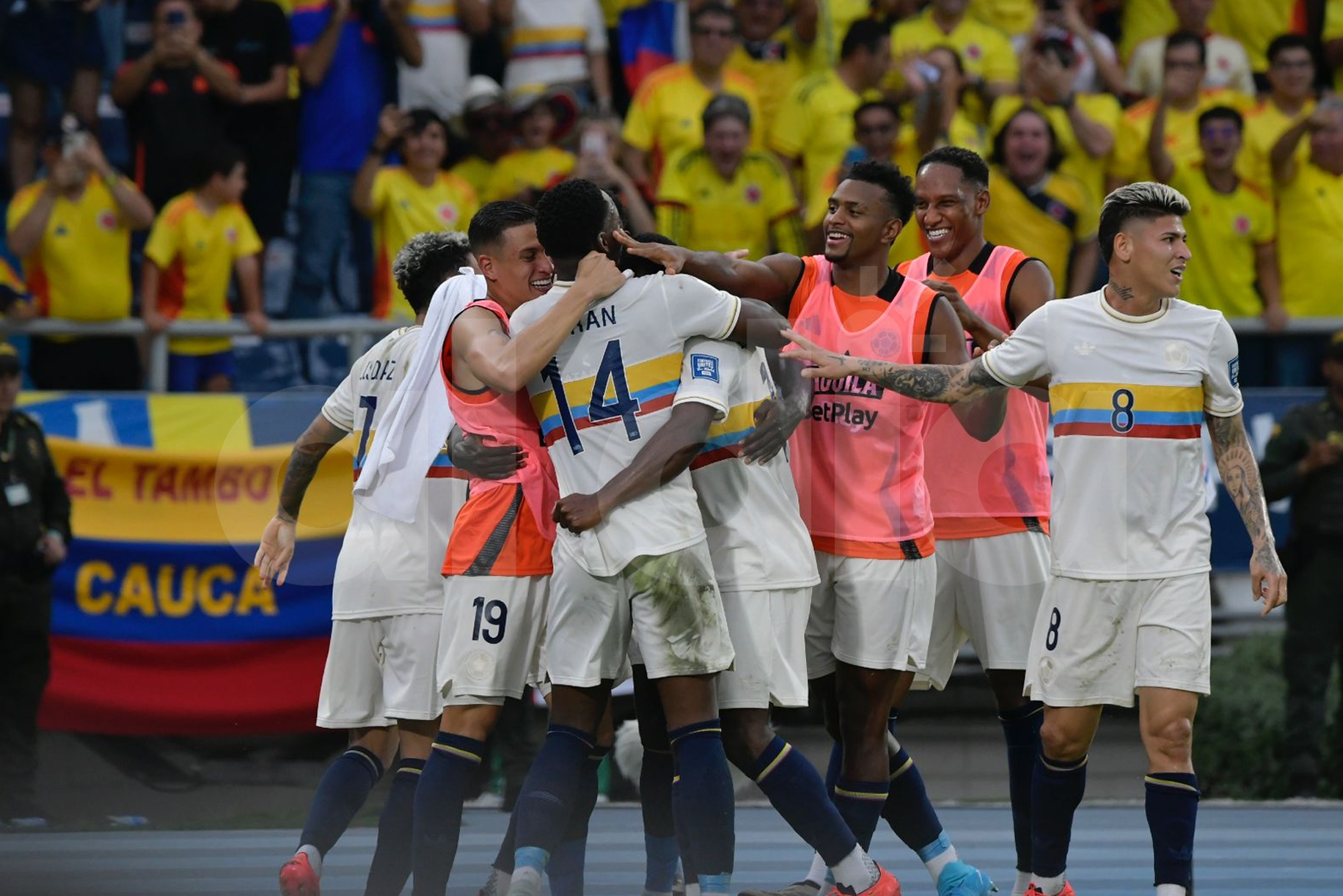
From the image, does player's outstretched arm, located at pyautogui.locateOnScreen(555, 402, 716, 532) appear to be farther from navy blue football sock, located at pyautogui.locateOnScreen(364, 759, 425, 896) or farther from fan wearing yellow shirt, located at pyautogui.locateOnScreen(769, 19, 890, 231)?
fan wearing yellow shirt, located at pyautogui.locateOnScreen(769, 19, 890, 231)

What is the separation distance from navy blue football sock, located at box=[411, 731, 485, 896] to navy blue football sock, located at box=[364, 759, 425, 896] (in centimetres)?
31

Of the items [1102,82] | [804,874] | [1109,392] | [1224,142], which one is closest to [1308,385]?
[1224,142]

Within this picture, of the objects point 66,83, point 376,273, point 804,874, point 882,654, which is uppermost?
point 66,83

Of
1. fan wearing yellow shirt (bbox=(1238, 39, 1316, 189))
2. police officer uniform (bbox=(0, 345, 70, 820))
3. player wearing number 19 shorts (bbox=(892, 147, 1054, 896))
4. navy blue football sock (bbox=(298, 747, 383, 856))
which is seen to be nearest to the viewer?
navy blue football sock (bbox=(298, 747, 383, 856))

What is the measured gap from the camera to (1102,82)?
41.8 ft

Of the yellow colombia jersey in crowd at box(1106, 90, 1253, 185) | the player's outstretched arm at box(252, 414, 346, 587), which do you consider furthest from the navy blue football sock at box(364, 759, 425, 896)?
the yellow colombia jersey in crowd at box(1106, 90, 1253, 185)

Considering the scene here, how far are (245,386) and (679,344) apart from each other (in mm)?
5785

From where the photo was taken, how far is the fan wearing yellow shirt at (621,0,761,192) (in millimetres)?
11766

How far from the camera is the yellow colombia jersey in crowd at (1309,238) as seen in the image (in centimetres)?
1159

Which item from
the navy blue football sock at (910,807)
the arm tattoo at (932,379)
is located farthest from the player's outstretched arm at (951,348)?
the navy blue football sock at (910,807)

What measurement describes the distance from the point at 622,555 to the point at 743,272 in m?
1.28

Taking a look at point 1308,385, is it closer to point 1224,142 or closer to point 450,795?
point 1224,142

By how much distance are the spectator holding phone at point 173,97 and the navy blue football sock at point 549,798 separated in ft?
21.1

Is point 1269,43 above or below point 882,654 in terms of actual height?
above
